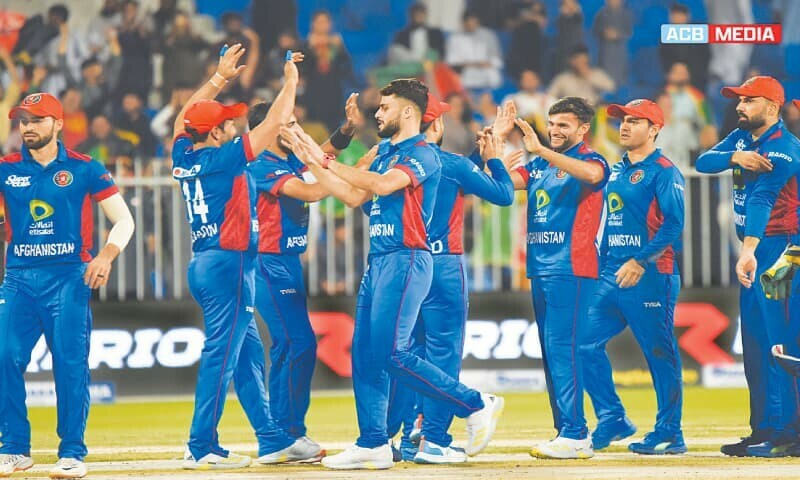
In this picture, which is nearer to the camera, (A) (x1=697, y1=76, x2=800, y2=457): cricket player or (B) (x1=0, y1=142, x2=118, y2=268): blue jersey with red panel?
(B) (x1=0, y1=142, x2=118, y2=268): blue jersey with red panel

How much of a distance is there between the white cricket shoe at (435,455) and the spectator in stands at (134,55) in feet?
29.3

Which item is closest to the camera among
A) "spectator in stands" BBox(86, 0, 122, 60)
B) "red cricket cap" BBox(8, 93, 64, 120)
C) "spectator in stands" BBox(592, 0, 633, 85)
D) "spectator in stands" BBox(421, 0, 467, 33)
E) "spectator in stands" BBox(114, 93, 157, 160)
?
"red cricket cap" BBox(8, 93, 64, 120)

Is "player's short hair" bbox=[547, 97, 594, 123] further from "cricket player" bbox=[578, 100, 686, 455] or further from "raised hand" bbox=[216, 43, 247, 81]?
"raised hand" bbox=[216, 43, 247, 81]

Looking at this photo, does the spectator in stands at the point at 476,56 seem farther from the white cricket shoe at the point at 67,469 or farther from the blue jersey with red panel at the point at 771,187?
the white cricket shoe at the point at 67,469

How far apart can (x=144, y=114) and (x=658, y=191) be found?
851cm

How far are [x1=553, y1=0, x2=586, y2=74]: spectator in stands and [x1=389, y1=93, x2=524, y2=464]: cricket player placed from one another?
8.39 metres

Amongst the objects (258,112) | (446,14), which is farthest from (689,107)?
(258,112)

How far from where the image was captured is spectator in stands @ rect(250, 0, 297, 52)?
17.8m

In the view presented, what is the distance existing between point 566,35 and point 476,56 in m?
1.13

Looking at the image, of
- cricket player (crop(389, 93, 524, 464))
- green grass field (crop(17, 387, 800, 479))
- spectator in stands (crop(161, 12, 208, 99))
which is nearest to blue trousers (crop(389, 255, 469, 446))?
cricket player (crop(389, 93, 524, 464))

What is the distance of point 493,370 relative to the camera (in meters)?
14.3

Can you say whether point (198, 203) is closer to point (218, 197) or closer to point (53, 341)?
point (218, 197)

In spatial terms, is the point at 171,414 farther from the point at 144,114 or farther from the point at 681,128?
the point at 681,128

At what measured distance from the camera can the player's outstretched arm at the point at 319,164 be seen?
8359mm
